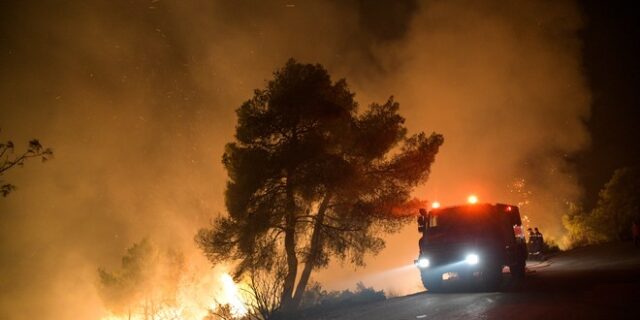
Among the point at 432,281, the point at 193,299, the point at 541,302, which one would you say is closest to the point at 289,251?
the point at 432,281

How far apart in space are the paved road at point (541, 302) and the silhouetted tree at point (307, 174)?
448cm

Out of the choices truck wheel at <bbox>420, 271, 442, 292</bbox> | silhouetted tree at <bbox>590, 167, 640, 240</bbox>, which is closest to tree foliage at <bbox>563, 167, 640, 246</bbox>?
silhouetted tree at <bbox>590, 167, 640, 240</bbox>

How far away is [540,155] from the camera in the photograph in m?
37.3

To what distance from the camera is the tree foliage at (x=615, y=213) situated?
24000 mm

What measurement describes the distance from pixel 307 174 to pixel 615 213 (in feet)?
72.0

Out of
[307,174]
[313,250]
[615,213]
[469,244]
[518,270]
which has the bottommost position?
[518,270]

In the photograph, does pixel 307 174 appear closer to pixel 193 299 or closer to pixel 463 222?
pixel 463 222

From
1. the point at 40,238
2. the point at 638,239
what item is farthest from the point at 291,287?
the point at 40,238

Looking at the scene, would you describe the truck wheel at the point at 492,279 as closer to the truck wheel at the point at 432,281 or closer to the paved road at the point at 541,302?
the paved road at the point at 541,302

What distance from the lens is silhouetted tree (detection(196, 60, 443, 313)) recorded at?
1372 cm

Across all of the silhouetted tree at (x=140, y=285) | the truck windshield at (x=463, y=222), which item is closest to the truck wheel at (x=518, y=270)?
the truck windshield at (x=463, y=222)

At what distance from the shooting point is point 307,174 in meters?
13.6

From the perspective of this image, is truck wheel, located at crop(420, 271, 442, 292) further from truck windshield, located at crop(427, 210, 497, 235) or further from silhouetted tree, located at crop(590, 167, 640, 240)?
silhouetted tree, located at crop(590, 167, 640, 240)

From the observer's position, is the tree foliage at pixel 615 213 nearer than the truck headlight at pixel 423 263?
No
